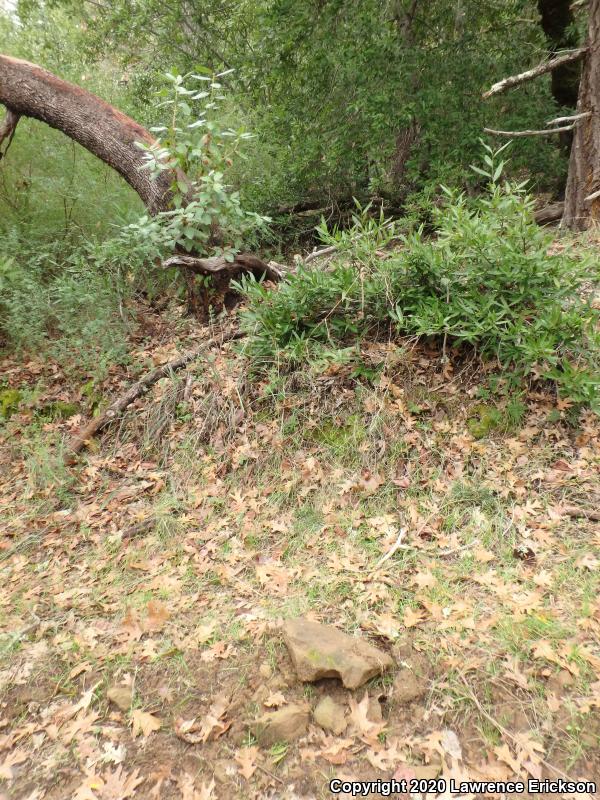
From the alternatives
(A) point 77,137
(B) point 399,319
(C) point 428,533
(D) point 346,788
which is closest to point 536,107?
(B) point 399,319

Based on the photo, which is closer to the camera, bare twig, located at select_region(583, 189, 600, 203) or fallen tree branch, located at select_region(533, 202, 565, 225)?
bare twig, located at select_region(583, 189, 600, 203)

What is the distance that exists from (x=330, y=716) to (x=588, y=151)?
231 inches

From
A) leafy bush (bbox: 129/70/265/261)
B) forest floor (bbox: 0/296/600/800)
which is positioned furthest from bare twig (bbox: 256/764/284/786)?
leafy bush (bbox: 129/70/265/261)

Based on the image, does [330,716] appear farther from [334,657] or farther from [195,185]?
[195,185]

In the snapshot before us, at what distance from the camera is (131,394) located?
483 centimetres

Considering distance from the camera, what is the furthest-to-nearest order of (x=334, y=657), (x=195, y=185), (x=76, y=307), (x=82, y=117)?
1. (x=82, y=117)
2. (x=76, y=307)
3. (x=195, y=185)
4. (x=334, y=657)

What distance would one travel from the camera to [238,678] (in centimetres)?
254

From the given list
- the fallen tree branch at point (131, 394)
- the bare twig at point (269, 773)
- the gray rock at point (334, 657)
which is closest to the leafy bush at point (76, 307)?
the fallen tree branch at point (131, 394)

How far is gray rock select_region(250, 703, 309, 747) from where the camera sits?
2254mm

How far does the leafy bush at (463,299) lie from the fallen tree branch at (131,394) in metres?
0.66

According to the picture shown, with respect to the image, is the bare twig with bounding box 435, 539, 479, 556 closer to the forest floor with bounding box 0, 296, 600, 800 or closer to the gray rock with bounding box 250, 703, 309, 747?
the forest floor with bounding box 0, 296, 600, 800

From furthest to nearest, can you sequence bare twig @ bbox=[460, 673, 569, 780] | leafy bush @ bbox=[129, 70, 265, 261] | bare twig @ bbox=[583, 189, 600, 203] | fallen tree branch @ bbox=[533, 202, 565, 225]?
1. fallen tree branch @ bbox=[533, 202, 565, 225]
2. bare twig @ bbox=[583, 189, 600, 203]
3. leafy bush @ bbox=[129, 70, 265, 261]
4. bare twig @ bbox=[460, 673, 569, 780]

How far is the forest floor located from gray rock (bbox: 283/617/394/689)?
0.24 feet

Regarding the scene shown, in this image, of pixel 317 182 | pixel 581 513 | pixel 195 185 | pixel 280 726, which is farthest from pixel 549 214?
pixel 280 726
